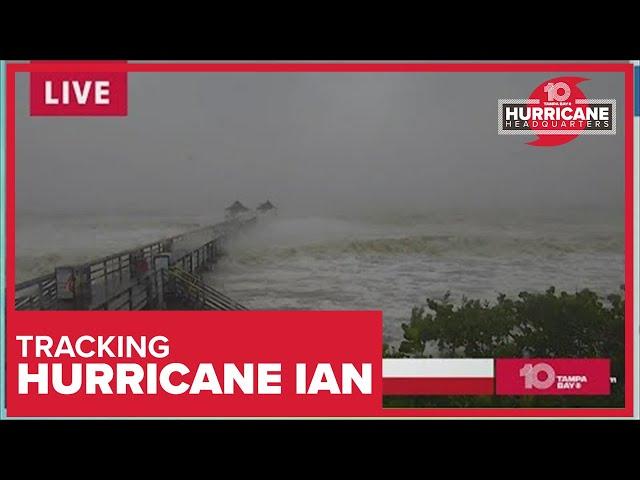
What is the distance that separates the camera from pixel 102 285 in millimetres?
3398

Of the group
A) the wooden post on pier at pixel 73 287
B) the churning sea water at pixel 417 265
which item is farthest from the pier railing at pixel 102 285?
the churning sea water at pixel 417 265

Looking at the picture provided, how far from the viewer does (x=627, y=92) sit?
11.3 feet

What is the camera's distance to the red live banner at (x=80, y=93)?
3.44 m

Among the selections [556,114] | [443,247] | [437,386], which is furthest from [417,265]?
[556,114]

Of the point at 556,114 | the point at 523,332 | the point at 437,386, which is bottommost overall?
the point at 437,386

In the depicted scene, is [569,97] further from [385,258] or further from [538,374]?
[538,374]

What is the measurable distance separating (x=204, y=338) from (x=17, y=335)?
2.52 ft

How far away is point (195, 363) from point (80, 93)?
1214 millimetres

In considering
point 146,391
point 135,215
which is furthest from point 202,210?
point 146,391

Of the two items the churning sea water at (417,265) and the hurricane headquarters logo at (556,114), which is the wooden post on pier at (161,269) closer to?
the churning sea water at (417,265)

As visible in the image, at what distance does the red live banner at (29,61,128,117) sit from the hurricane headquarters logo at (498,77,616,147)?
158 cm

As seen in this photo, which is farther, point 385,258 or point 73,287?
point 385,258

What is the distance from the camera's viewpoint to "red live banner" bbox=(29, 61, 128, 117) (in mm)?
3438

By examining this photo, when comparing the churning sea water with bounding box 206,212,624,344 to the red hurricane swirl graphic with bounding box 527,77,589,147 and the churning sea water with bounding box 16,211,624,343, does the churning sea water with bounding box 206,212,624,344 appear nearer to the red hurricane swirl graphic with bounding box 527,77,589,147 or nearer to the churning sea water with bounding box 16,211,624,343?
the churning sea water with bounding box 16,211,624,343
